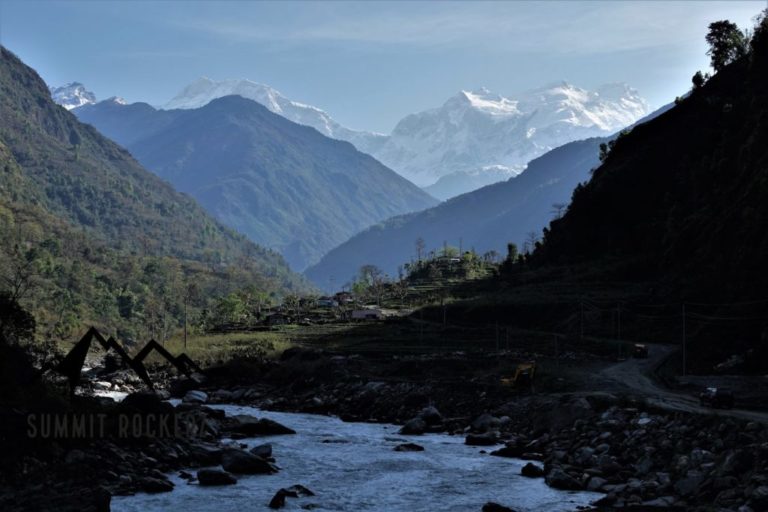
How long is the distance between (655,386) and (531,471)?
24108mm

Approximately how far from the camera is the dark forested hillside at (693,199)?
100062 millimetres

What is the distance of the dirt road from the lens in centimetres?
5314

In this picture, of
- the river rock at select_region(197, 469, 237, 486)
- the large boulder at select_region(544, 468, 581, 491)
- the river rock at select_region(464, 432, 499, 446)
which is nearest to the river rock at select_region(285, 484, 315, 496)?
the river rock at select_region(197, 469, 237, 486)

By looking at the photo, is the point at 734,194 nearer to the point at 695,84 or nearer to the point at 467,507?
the point at 695,84

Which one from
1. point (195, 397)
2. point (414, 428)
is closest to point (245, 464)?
point (414, 428)

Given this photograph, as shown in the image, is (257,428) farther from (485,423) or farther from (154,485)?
(154,485)

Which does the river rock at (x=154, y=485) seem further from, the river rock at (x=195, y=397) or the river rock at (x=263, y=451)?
the river rock at (x=195, y=397)

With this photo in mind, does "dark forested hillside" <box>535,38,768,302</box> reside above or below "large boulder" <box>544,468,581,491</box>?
above

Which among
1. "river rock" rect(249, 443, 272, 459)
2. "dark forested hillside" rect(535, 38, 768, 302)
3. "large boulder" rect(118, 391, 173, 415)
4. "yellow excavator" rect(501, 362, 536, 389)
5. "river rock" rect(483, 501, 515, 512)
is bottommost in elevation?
"river rock" rect(483, 501, 515, 512)

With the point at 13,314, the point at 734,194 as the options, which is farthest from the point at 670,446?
the point at 734,194

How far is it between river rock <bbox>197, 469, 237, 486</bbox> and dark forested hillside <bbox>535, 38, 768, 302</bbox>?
57.5m

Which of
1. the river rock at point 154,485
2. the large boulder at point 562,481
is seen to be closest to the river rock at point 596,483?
the large boulder at point 562,481

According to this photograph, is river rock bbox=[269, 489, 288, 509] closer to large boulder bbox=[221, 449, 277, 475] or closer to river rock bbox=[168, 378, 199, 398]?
large boulder bbox=[221, 449, 277, 475]

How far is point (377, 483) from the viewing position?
5222cm
